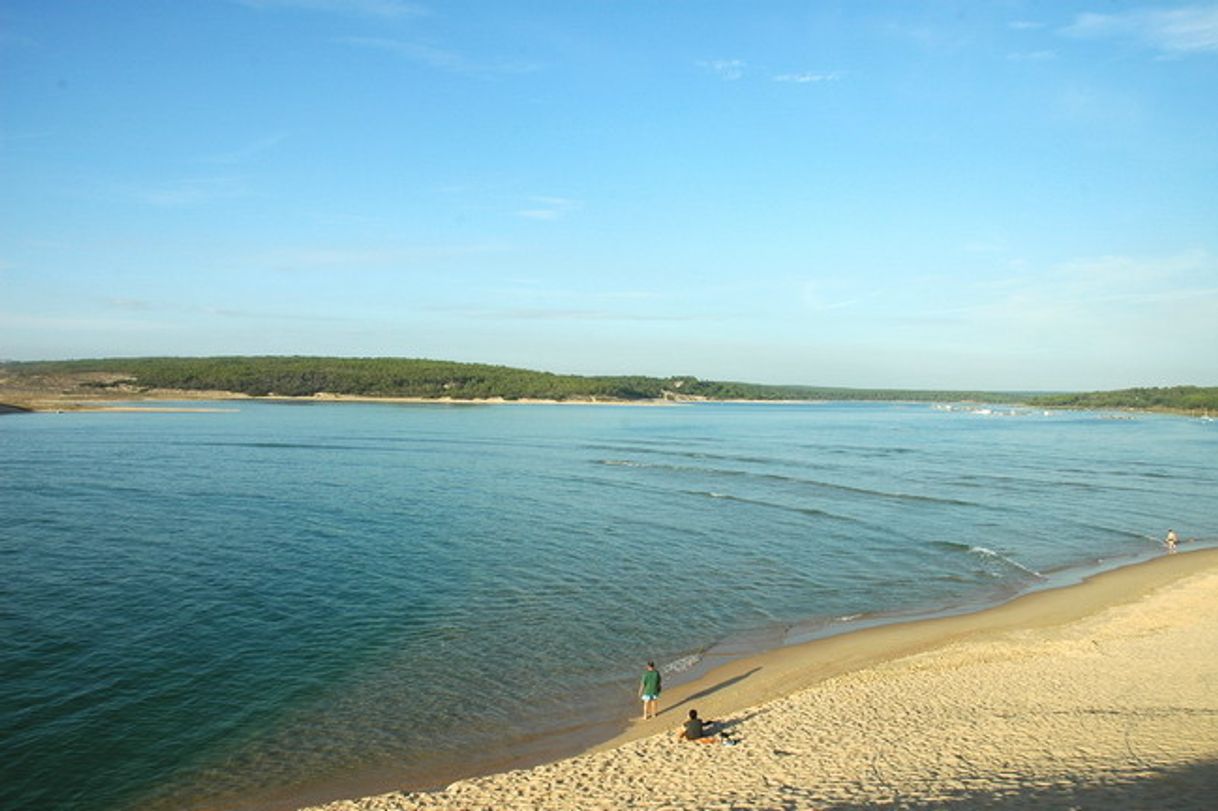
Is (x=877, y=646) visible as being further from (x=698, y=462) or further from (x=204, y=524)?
(x=698, y=462)

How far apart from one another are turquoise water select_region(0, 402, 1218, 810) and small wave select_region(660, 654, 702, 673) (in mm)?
141

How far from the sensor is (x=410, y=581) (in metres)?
25.3

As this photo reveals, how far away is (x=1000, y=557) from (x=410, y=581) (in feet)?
74.2

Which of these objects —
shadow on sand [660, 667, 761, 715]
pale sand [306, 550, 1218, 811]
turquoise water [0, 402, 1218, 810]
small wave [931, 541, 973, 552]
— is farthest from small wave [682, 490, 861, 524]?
shadow on sand [660, 667, 761, 715]

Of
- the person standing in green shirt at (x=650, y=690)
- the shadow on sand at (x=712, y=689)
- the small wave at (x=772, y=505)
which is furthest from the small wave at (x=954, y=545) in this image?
the person standing in green shirt at (x=650, y=690)

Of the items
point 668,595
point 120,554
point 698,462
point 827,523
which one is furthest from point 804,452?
point 120,554

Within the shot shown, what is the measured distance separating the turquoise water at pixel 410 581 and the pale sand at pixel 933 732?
2.03 metres

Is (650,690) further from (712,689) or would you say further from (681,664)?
(681,664)

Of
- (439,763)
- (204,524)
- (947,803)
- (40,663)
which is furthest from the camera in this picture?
(204,524)

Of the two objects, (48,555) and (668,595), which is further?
(48,555)

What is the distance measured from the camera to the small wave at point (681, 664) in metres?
18.2

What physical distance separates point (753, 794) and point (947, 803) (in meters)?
2.73

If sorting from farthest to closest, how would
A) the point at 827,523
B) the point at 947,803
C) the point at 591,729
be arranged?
the point at 827,523
the point at 591,729
the point at 947,803

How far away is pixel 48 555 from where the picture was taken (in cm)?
2589
